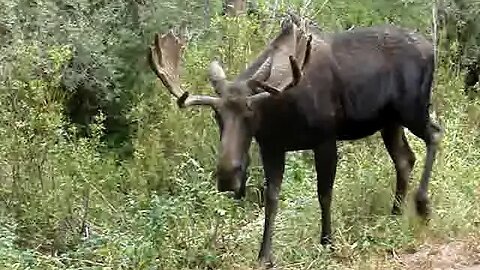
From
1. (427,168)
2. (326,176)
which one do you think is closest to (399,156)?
(427,168)

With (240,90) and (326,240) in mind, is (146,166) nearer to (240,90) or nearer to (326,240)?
(326,240)

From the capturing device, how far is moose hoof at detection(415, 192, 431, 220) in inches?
358

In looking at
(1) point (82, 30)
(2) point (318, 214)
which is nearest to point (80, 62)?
(1) point (82, 30)

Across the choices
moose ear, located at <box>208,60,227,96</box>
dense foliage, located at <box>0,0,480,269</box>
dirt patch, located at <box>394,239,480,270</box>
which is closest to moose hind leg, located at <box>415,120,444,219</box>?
dense foliage, located at <box>0,0,480,269</box>

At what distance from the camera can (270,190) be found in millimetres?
8516

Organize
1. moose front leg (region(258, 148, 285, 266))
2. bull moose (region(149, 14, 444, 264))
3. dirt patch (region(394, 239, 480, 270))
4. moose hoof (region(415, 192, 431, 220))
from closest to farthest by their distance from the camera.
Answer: bull moose (region(149, 14, 444, 264))
dirt patch (region(394, 239, 480, 270))
moose front leg (region(258, 148, 285, 266))
moose hoof (region(415, 192, 431, 220))

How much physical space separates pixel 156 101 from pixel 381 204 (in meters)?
3.60

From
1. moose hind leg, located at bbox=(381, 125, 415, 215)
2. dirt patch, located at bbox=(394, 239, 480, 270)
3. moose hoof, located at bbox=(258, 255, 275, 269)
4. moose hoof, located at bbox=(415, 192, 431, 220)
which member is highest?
moose hind leg, located at bbox=(381, 125, 415, 215)

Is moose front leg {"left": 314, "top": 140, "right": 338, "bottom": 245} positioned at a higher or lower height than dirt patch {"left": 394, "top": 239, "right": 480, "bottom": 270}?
higher

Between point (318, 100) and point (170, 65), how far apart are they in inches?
53.9

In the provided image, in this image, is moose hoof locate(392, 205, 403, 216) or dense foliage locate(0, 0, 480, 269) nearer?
dense foliage locate(0, 0, 480, 269)

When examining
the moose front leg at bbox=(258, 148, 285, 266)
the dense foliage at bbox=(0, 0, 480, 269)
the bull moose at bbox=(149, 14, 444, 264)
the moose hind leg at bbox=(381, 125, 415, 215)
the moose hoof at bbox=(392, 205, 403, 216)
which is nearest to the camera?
the bull moose at bbox=(149, 14, 444, 264)

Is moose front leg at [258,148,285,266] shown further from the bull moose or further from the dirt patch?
the dirt patch

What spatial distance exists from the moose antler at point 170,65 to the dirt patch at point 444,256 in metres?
2.26
